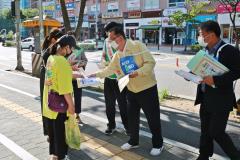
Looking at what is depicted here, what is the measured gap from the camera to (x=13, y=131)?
18.4ft

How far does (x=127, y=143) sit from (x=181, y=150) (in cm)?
81

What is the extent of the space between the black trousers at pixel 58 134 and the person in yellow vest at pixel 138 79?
1.04 meters

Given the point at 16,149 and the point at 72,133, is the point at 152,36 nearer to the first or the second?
the point at 16,149

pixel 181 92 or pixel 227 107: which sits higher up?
pixel 227 107

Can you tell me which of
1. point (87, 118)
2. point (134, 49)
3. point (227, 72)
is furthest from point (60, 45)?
point (87, 118)

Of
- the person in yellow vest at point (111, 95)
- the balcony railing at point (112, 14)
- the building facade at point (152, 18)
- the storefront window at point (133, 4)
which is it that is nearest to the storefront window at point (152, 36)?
the building facade at point (152, 18)

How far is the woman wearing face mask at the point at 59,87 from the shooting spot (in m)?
3.69

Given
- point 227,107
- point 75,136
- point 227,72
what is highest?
point 227,72

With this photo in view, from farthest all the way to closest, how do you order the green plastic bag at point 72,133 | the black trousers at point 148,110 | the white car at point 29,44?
1. the white car at point 29,44
2. the black trousers at point 148,110
3. the green plastic bag at point 72,133

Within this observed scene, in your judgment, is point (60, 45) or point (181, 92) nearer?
point (60, 45)

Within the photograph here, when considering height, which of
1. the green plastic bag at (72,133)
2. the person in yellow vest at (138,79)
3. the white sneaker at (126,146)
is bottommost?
the white sneaker at (126,146)

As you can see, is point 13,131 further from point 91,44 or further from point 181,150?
point 91,44

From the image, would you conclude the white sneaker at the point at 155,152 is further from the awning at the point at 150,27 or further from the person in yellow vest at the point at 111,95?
the awning at the point at 150,27

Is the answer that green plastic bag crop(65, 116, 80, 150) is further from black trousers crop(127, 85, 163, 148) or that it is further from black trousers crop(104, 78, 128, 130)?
black trousers crop(104, 78, 128, 130)
